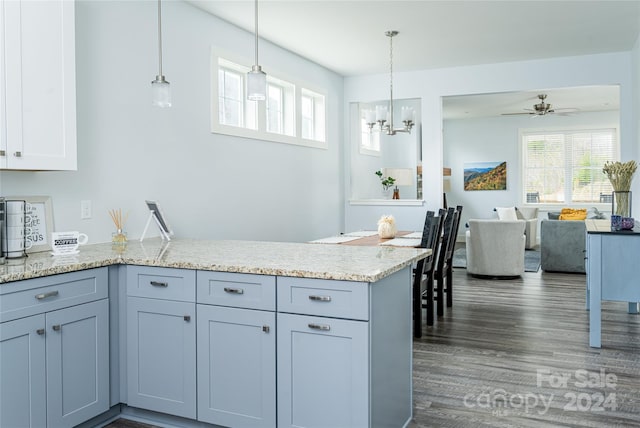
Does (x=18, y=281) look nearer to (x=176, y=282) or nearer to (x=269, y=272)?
(x=176, y=282)

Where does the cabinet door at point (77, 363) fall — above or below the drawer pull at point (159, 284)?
below

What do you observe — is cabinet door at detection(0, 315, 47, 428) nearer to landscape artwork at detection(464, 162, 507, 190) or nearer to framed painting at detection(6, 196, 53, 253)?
framed painting at detection(6, 196, 53, 253)

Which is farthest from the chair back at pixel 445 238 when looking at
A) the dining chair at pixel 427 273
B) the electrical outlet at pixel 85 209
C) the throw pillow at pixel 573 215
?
the throw pillow at pixel 573 215

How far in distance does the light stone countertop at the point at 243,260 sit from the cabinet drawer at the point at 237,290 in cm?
4

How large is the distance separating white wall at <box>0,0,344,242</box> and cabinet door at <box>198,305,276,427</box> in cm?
136

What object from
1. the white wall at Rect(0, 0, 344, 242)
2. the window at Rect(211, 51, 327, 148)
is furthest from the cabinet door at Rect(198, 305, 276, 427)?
the window at Rect(211, 51, 327, 148)

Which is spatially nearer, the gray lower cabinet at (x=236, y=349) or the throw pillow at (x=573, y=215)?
the gray lower cabinet at (x=236, y=349)

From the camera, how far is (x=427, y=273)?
450 centimetres

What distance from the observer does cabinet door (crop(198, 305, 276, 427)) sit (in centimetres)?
237

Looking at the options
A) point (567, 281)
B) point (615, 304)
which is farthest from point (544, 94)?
point (615, 304)

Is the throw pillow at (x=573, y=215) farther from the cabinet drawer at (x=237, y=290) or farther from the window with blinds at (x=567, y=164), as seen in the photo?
the cabinet drawer at (x=237, y=290)

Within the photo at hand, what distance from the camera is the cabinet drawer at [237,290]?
2.37m

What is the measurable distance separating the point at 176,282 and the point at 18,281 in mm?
670

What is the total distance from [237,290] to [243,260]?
195 mm
